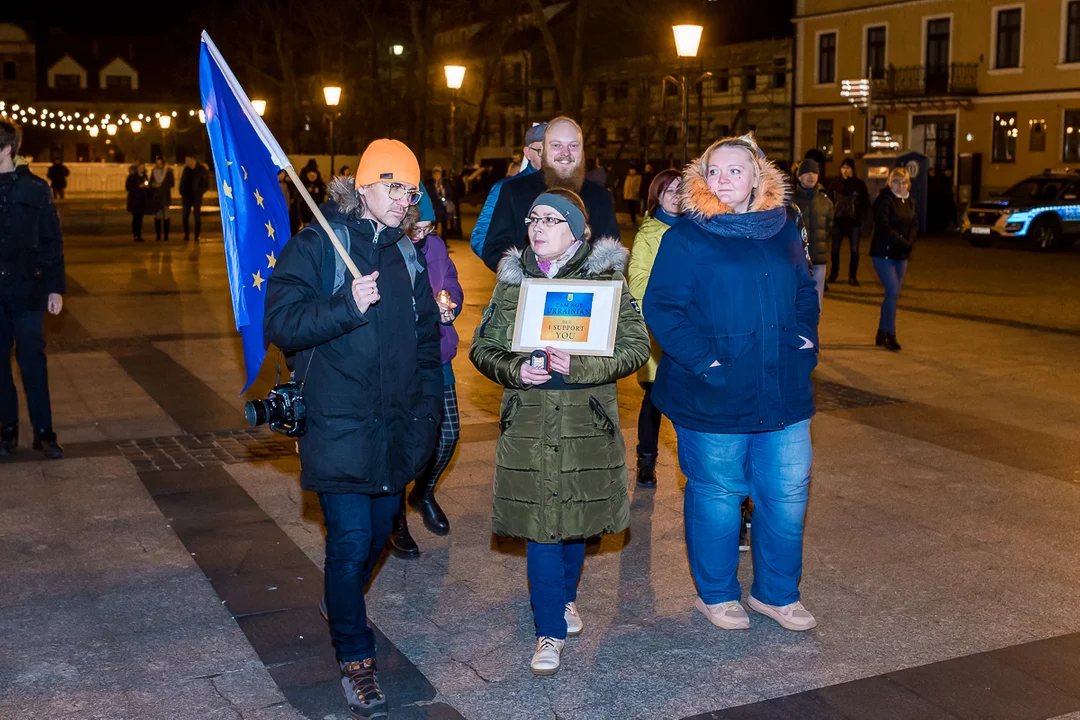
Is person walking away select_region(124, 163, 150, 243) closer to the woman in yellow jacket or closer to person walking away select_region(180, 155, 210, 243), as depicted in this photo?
person walking away select_region(180, 155, 210, 243)

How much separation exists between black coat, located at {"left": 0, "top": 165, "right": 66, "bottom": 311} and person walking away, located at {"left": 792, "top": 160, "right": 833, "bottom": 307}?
776 cm

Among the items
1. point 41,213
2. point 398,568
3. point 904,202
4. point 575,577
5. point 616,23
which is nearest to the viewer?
point 575,577

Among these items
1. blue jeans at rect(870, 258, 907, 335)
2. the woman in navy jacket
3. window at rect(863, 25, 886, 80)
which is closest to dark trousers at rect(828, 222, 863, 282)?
blue jeans at rect(870, 258, 907, 335)

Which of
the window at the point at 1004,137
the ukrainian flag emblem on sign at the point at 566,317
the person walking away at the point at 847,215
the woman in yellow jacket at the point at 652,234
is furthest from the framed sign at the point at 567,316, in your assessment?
the window at the point at 1004,137

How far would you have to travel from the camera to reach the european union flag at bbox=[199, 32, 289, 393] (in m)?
4.52

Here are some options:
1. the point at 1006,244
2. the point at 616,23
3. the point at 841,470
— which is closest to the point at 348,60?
the point at 616,23

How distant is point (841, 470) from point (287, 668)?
162 inches

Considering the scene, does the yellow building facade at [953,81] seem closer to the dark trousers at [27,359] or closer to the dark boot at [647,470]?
the dark boot at [647,470]

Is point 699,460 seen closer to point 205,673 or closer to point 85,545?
point 205,673

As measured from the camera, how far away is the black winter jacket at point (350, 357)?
417 centimetres

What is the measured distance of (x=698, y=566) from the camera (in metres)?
5.16

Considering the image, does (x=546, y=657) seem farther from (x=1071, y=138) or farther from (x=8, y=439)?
(x=1071, y=138)

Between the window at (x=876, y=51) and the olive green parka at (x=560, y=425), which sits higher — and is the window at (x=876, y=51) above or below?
above

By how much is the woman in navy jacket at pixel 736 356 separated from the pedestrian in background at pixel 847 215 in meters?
14.1
